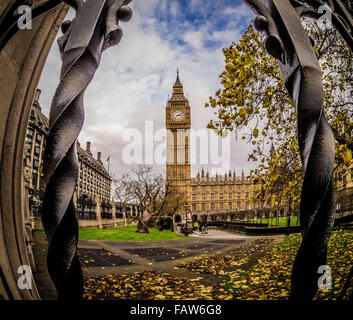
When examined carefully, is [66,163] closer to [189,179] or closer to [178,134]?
[189,179]

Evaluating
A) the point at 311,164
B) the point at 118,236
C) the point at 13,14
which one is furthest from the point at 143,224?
the point at 311,164

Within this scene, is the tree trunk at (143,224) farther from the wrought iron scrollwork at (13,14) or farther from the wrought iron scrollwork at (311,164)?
the wrought iron scrollwork at (311,164)

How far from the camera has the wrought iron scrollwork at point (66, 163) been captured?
729 millimetres

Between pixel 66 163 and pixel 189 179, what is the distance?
89.1m

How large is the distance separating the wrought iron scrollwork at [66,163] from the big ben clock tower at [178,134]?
88508 mm

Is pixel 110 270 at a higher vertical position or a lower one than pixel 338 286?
lower

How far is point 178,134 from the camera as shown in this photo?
92250 mm

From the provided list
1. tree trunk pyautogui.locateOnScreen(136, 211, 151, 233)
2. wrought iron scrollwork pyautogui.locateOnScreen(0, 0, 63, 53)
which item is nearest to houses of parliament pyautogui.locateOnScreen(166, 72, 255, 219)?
tree trunk pyautogui.locateOnScreen(136, 211, 151, 233)

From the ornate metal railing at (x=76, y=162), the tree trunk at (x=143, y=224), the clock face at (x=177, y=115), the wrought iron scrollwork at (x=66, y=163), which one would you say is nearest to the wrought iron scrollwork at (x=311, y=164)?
the ornate metal railing at (x=76, y=162)

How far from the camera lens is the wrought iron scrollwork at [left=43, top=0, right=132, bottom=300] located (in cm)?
73
